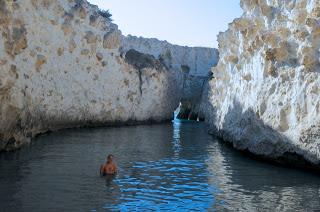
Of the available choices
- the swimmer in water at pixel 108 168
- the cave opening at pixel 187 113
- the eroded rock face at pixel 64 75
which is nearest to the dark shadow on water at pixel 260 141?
A: the swimmer in water at pixel 108 168

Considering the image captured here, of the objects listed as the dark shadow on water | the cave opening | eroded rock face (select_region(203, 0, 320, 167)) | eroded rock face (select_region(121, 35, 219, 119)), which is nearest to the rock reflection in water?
the dark shadow on water

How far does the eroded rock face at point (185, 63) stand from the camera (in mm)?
69062

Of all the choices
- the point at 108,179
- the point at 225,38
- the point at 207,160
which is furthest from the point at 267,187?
the point at 225,38

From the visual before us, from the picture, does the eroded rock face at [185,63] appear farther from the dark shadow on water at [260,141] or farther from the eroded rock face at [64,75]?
the dark shadow on water at [260,141]

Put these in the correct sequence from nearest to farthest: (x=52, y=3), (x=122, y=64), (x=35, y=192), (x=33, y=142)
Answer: (x=35, y=192) < (x=33, y=142) < (x=52, y=3) < (x=122, y=64)

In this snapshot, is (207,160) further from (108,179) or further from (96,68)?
Answer: (96,68)

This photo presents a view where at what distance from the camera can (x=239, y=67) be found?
2741 centimetres

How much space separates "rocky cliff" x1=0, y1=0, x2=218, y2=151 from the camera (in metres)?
20.7

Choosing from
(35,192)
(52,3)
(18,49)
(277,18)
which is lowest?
(35,192)

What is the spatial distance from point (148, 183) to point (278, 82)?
304 inches

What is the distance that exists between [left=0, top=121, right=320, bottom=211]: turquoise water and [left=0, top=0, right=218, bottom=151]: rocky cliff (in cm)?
297

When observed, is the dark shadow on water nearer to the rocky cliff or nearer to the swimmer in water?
the swimmer in water

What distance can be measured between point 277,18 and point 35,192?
13.1 metres

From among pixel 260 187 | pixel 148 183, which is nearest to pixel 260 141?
pixel 260 187
